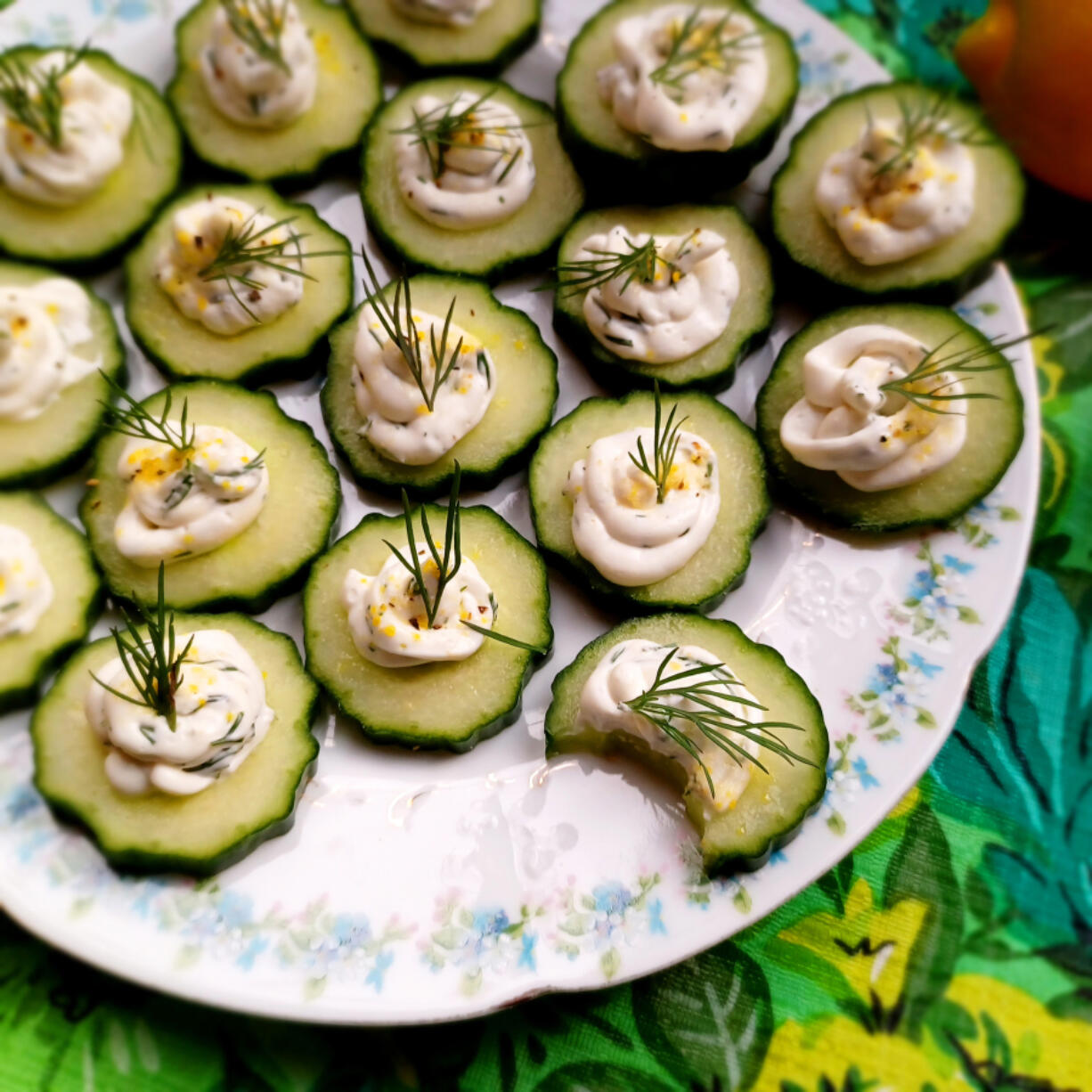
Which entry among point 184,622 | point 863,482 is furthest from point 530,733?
point 863,482

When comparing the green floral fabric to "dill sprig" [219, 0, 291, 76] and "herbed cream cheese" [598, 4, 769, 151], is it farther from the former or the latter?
"dill sprig" [219, 0, 291, 76]

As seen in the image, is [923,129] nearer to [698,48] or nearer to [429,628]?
[698,48]

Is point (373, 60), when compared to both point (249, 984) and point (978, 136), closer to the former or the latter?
point (978, 136)

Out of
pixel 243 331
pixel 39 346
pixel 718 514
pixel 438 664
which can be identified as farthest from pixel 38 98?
pixel 718 514

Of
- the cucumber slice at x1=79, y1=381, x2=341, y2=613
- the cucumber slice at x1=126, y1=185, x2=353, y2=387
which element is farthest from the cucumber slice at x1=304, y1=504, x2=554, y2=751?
the cucumber slice at x1=126, y1=185, x2=353, y2=387

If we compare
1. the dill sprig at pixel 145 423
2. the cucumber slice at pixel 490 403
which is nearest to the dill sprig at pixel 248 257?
the cucumber slice at pixel 490 403

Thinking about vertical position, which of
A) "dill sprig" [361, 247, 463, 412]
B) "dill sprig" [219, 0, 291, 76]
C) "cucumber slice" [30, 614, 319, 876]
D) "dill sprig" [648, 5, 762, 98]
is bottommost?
"cucumber slice" [30, 614, 319, 876]

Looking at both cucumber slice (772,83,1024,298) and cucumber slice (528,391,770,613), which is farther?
cucumber slice (772,83,1024,298)

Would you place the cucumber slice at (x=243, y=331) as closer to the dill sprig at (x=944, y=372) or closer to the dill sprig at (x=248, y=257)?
the dill sprig at (x=248, y=257)
